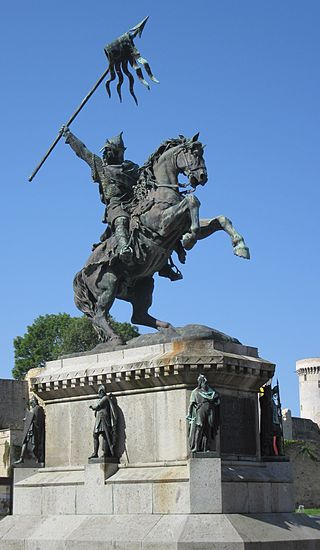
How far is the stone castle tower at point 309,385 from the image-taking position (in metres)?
104

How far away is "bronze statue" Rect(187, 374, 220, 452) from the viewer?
13484 mm

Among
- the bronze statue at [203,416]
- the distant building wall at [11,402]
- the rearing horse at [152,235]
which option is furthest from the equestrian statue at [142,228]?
the distant building wall at [11,402]

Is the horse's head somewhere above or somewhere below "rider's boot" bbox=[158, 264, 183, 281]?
above

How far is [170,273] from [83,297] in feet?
5.09

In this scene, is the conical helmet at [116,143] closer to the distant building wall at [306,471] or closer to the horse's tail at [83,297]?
the horse's tail at [83,297]

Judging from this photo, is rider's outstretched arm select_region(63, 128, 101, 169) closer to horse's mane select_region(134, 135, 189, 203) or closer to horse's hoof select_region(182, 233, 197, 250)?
horse's mane select_region(134, 135, 189, 203)

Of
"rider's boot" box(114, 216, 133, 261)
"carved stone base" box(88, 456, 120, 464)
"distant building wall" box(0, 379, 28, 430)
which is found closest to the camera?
"carved stone base" box(88, 456, 120, 464)

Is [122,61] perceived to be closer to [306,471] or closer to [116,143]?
[116,143]

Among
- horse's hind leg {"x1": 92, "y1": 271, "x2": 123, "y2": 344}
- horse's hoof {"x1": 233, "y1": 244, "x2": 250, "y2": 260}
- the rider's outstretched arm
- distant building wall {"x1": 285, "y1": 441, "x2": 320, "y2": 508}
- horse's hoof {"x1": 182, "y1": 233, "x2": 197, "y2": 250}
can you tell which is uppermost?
the rider's outstretched arm

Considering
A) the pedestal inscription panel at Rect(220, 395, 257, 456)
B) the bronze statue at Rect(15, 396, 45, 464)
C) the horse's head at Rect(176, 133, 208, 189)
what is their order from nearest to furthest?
the pedestal inscription panel at Rect(220, 395, 257, 456)
the horse's head at Rect(176, 133, 208, 189)
the bronze statue at Rect(15, 396, 45, 464)

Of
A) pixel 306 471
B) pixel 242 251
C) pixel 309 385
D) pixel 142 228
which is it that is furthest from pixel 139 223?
pixel 309 385

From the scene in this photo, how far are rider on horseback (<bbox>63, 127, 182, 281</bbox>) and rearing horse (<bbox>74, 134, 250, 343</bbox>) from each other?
0.22 meters

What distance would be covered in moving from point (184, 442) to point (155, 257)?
346 cm

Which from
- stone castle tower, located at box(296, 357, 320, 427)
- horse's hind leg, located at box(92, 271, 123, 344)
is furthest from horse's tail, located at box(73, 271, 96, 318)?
stone castle tower, located at box(296, 357, 320, 427)
